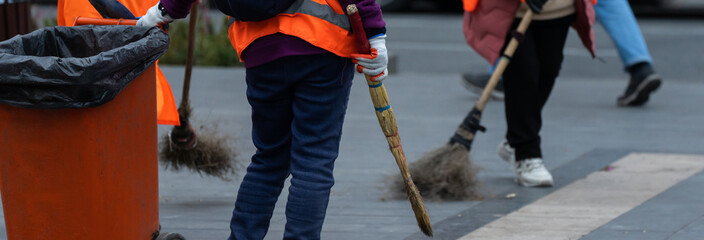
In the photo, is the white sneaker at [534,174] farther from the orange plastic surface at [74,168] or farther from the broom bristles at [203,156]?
the orange plastic surface at [74,168]

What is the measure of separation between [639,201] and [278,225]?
5.49 ft

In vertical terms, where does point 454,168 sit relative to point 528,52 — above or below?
below

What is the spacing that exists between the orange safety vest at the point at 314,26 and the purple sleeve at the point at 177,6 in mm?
214

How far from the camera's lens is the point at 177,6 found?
3482mm

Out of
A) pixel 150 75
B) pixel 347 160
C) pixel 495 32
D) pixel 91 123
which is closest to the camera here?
pixel 91 123

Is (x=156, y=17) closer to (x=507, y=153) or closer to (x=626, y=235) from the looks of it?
(x=626, y=235)

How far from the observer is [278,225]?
14.4 feet

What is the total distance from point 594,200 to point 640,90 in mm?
3149

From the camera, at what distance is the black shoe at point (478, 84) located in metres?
8.02

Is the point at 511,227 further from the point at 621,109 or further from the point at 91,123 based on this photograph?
the point at 621,109

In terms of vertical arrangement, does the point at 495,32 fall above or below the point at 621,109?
above

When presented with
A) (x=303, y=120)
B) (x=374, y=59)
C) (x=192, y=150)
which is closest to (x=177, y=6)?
(x=303, y=120)

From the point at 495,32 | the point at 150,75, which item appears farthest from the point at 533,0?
the point at 150,75

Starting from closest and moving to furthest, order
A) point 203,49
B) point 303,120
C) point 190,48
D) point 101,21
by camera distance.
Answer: point 303,120 < point 101,21 < point 190,48 < point 203,49
